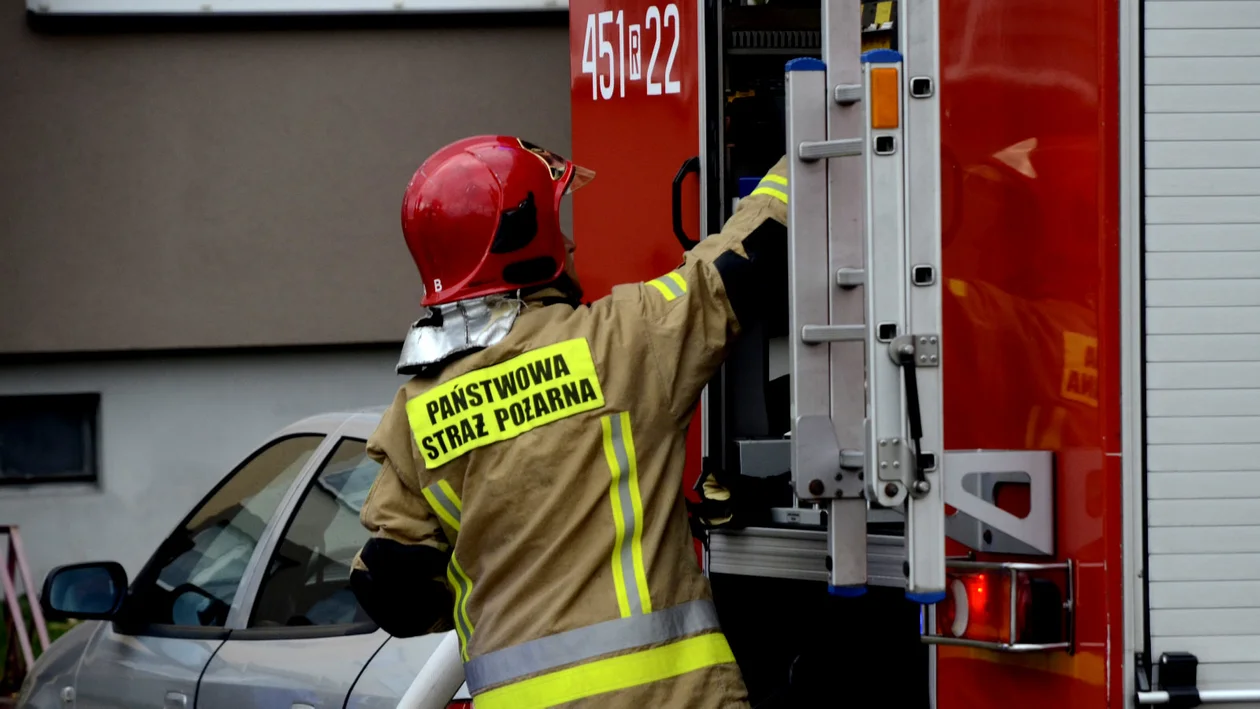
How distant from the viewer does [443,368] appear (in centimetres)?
270

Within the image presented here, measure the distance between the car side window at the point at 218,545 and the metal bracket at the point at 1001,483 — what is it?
2273 millimetres

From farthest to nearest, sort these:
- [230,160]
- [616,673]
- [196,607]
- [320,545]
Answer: [230,160] → [196,607] → [320,545] → [616,673]

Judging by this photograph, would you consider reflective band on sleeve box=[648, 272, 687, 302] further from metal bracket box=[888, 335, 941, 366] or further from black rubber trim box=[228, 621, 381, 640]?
black rubber trim box=[228, 621, 381, 640]

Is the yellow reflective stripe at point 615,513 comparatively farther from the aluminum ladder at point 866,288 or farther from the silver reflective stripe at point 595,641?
the aluminum ladder at point 866,288

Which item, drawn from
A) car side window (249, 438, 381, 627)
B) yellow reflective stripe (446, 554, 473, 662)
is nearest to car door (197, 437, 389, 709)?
car side window (249, 438, 381, 627)

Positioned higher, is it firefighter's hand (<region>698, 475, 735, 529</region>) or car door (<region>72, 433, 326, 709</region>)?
firefighter's hand (<region>698, 475, 735, 529</region>)

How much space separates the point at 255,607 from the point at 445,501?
154 cm

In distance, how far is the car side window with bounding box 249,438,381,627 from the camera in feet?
12.9

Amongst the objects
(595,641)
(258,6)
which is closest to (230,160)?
(258,6)

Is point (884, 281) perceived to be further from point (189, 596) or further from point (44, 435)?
point (44, 435)

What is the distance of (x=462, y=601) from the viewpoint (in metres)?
2.75

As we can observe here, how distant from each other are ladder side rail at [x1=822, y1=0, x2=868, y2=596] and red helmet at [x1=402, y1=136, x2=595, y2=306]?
24.2 inches

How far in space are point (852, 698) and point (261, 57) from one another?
610 cm

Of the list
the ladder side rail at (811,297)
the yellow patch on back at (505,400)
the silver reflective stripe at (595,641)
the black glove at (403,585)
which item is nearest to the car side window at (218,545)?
the black glove at (403,585)
